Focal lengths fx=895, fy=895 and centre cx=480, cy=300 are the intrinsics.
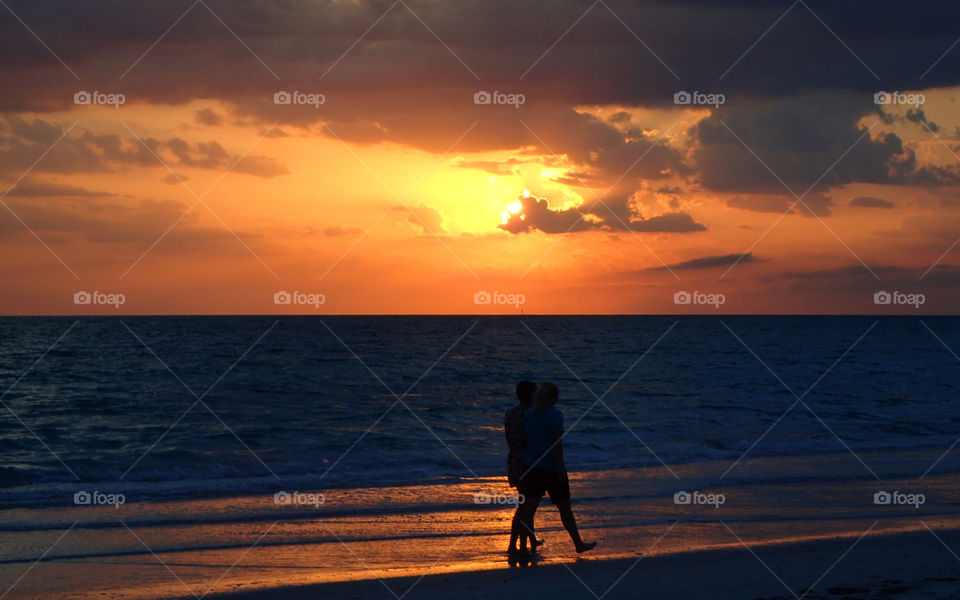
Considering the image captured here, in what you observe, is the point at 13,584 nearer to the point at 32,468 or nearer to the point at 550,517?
the point at 550,517

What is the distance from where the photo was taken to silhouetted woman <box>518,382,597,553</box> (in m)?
8.77

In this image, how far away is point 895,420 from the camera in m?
27.8

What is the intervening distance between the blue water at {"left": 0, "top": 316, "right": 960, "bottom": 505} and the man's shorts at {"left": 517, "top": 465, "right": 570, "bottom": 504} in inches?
302

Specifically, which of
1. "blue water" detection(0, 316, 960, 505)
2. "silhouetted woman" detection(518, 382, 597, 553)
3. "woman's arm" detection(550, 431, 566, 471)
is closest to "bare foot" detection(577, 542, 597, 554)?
"silhouetted woman" detection(518, 382, 597, 553)

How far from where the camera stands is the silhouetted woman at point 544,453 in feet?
28.8

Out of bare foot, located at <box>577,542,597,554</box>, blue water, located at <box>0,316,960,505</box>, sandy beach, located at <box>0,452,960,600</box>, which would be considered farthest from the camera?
blue water, located at <box>0,316,960,505</box>

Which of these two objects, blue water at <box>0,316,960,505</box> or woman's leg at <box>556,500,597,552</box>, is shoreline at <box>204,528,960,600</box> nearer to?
woman's leg at <box>556,500,597,552</box>

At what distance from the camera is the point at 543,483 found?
888 cm

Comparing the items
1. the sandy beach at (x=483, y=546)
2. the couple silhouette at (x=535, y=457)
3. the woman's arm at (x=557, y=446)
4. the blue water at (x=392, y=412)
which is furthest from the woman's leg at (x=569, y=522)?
the blue water at (x=392, y=412)

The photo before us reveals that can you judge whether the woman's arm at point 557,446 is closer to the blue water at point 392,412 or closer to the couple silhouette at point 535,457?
the couple silhouette at point 535,457

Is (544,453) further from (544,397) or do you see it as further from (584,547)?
(584,547)

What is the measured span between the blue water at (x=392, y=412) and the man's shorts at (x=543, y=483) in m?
7.68

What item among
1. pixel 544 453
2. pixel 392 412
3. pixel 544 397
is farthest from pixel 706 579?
pixel 392 412

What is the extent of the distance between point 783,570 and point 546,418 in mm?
2665
